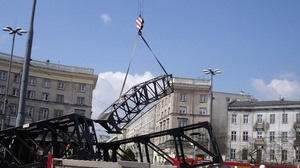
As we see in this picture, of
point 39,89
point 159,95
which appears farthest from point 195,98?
point 159,95

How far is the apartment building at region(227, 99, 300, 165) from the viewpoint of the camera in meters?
90.0

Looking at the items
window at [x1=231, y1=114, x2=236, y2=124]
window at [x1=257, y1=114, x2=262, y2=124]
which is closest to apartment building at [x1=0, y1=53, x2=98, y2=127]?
window at [x1=231, y1=114, x2=236, y2=124]

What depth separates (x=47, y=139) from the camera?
17.3 meters

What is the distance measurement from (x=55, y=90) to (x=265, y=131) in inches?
1709

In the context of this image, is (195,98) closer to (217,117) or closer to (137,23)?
(217,117)

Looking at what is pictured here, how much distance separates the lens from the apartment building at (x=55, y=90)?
91.1 m

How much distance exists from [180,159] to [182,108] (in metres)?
85.0

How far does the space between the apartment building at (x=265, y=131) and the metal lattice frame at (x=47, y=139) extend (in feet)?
241

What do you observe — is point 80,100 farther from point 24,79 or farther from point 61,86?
point 24,79

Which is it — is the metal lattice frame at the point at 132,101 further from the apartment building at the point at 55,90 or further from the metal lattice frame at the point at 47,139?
the apartment building at the point at 55,90

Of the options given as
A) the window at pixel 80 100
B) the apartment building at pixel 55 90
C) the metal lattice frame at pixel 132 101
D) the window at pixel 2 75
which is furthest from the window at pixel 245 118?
the metal lattice frame at pixel 132 101

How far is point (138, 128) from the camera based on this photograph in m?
138

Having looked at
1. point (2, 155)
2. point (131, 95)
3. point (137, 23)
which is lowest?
point (2, 155)

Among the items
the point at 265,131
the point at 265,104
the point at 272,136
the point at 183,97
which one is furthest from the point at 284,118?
the point at 183,97
